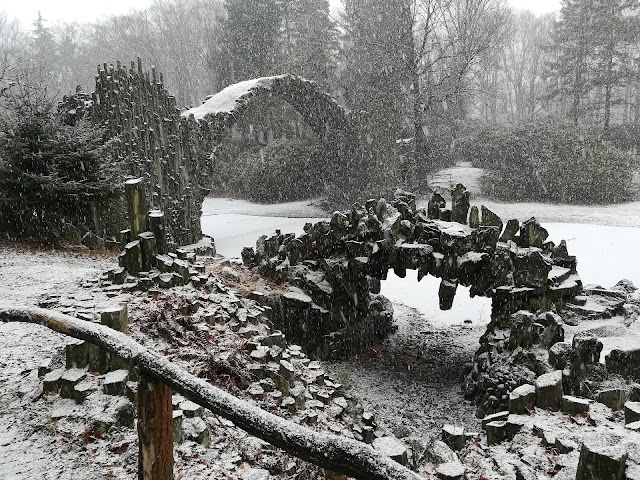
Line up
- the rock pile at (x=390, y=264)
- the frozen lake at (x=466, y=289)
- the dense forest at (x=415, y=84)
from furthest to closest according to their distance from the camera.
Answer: the dense forest at (x=415, y=84) → the frozen lake at (x=466, y=289) → the rock pile at (x=390, y=264)

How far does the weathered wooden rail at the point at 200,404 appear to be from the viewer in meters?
1.39

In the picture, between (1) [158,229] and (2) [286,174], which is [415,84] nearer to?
(2) [286,174]

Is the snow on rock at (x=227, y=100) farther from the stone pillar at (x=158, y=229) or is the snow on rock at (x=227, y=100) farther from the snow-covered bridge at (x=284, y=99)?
the stone pillar at (x=158, y=229)

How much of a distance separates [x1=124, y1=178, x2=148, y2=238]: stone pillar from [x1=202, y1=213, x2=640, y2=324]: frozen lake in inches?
240

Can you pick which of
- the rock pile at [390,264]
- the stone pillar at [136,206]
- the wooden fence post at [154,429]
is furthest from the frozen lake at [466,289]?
the wooden fence post at [154,429]

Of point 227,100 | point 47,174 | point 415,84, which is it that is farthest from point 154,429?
point 415,84

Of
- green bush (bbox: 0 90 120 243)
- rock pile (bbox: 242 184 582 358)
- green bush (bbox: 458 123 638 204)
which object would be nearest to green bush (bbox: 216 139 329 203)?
green bush (bbox: 458 123 638 204)

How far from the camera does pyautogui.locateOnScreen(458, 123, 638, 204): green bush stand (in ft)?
64.7

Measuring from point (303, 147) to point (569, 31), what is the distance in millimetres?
16792

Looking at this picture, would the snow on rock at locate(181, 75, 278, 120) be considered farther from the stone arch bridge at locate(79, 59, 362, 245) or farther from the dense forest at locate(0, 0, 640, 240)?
the dense forest at locate(0, 0, 640, 240)

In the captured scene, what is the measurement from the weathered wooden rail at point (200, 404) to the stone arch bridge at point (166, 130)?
8277mm

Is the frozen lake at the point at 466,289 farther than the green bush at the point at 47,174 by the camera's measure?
Yes

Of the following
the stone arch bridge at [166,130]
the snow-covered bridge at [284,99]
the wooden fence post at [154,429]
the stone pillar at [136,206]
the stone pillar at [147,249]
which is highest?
the snow-covered bridge at [284,99]

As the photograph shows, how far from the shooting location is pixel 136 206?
5586mm
